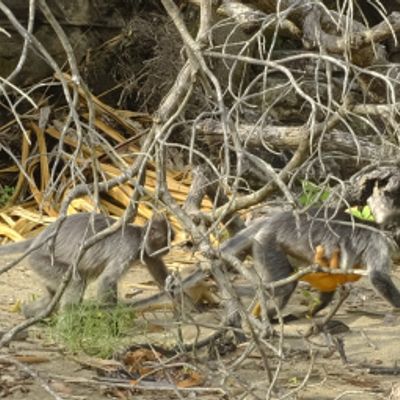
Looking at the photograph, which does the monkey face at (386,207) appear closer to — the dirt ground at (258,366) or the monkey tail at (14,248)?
the dirt ground at (258,366)

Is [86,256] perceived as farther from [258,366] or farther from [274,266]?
[258,366]

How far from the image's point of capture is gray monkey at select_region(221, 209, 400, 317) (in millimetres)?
7730

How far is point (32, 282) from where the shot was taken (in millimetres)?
8586

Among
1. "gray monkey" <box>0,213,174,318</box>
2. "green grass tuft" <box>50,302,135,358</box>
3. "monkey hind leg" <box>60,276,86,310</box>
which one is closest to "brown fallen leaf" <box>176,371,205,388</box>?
"green grass tuft" <box>50,302,135,358</box>

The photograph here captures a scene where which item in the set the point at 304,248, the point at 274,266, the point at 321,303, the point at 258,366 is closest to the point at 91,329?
the point at 258,366

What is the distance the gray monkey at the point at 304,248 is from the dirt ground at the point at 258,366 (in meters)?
0.27

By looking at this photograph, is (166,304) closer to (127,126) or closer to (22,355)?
(22,355)

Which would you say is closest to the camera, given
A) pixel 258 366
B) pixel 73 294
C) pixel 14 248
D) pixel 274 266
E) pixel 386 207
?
pixel 258 366

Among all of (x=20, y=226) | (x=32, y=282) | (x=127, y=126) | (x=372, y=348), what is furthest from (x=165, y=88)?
(x=372, y=348)

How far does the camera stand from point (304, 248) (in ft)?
25.7

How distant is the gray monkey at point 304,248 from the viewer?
7.73m

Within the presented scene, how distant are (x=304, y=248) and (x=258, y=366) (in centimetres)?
167

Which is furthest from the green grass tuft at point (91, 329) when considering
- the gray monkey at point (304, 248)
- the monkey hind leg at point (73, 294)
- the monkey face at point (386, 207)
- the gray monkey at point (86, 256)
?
the monkey face at point (386, 207)

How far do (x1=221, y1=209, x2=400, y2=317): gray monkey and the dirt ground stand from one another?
10.6 inches
